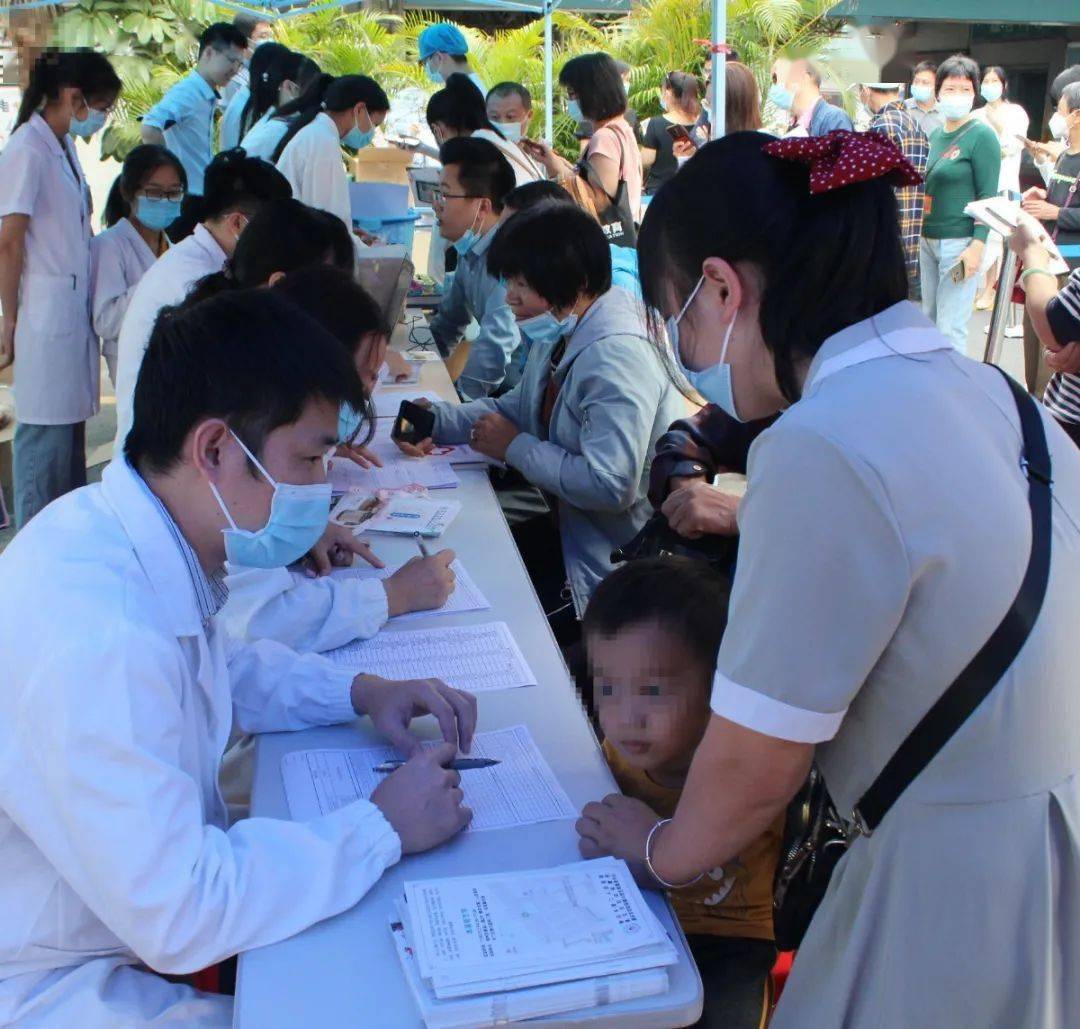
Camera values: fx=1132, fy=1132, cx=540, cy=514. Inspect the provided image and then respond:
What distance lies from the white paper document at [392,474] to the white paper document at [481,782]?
49.3 inches

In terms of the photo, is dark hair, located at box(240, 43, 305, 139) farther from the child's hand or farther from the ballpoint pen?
the child's hand

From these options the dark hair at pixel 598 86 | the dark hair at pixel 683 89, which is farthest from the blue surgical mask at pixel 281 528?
the dark hair at pixel 683 89

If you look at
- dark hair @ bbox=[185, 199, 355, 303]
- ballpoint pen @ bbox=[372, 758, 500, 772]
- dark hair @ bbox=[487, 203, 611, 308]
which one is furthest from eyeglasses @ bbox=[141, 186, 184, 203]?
ballpoint pen @ bbox=[372, 758, 500, 772]

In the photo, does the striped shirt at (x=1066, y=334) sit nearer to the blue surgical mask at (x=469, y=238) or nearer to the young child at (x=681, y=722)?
the young child at (x=681, y=722)

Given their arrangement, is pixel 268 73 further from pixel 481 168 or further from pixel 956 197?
pixel 956 197

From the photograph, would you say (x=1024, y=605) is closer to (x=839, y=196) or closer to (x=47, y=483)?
(x=839, y=196)

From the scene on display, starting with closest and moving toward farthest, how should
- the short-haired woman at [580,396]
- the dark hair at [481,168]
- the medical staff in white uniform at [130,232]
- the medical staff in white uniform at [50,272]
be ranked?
the short-haired woman at [580,396]
the medical staff in white uniform at [50,272]
the medical staff in white uniform at [130,232]
the dark hair at [481,168]

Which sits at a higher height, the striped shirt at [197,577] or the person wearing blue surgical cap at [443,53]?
the person wearing blue surgical cap at [443,53]

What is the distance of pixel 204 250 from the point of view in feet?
9.92

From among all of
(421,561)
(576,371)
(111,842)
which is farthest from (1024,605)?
(576,371)

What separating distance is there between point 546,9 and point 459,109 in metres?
3.72

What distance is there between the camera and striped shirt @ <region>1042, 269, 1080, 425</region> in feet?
8.93

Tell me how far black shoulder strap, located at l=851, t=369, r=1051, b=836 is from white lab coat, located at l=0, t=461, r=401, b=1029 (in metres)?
0.55

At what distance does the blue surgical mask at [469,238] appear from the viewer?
14.2 feet
